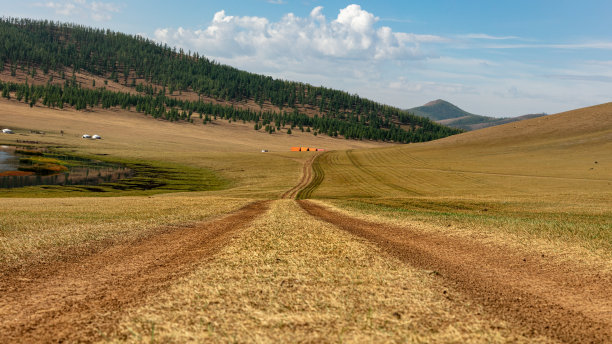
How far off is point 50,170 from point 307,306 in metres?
84.6

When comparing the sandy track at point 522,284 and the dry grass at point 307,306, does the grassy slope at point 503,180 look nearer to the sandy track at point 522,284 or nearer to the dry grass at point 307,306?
the sandy track at point 522,284

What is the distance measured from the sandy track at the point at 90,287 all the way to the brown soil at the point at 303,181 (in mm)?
36528

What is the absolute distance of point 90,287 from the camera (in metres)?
12.1

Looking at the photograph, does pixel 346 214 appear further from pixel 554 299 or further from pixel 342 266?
pixel 554 299

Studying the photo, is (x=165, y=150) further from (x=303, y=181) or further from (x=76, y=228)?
(x=76, y=228)

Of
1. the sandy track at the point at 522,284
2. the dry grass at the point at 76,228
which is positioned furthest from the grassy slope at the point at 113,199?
the sandy track at the point at 522,284

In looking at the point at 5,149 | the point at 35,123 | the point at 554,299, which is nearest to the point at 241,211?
the point at 554,299

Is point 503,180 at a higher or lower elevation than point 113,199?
higher

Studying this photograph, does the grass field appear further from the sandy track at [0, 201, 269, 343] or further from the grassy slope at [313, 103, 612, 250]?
the grassy slope at [313, 103, 612, 250]

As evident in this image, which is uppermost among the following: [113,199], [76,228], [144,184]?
[76,228]

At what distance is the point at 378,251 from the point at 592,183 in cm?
6403

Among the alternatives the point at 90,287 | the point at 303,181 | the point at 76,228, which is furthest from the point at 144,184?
the point at 90,287

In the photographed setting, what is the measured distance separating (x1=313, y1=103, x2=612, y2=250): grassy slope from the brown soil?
12.1 feet

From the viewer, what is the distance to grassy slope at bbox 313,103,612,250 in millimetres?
26750
